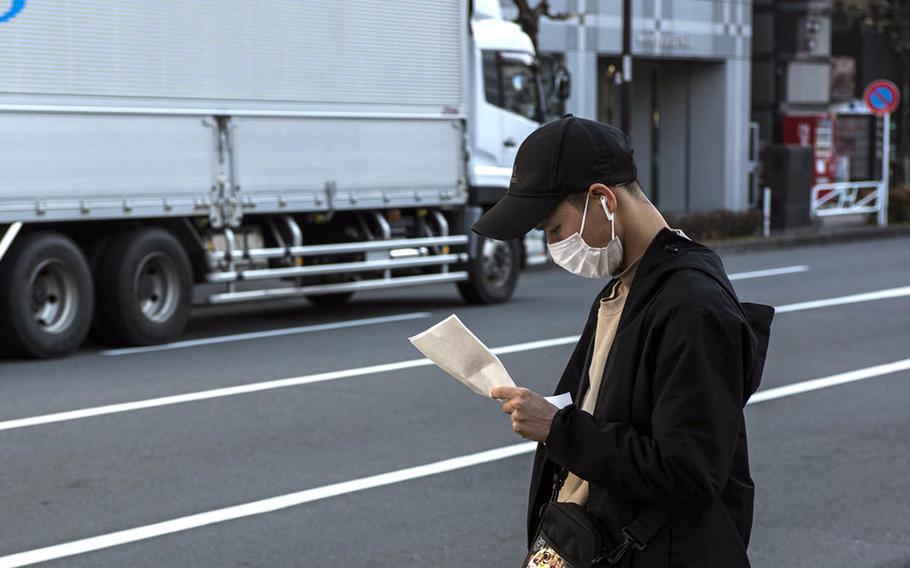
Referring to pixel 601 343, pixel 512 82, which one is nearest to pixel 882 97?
pixel 512 82

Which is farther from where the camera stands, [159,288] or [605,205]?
[159,288]

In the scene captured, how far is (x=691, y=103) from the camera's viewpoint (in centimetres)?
3547

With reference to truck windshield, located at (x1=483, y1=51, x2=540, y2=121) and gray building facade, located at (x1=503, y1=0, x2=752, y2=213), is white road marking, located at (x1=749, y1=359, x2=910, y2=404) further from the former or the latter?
gray building facade, located at (x1=503, y1=0, x2=752, y2=213)

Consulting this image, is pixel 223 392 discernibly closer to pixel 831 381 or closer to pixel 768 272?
pixel 831 381

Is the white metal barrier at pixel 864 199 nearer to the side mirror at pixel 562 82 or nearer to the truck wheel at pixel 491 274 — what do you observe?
the side mirror at pixel 562 82

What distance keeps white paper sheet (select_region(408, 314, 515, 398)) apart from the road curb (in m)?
21.9

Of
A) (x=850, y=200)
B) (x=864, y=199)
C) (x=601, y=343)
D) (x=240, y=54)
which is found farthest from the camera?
(x=864, y=199)

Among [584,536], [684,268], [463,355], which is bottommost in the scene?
[584,536]

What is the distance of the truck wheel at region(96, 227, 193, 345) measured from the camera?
42.8 ft

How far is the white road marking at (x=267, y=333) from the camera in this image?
13087mm

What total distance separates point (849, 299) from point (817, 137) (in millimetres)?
20199

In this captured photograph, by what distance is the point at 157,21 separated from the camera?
13516 millimetres

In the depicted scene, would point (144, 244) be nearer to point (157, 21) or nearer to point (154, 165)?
point (154, 165)

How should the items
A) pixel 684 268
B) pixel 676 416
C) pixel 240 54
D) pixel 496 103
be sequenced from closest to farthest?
pixel 676 416 → pixel 684 268 → pixel 240 54 → pixel 496 103
